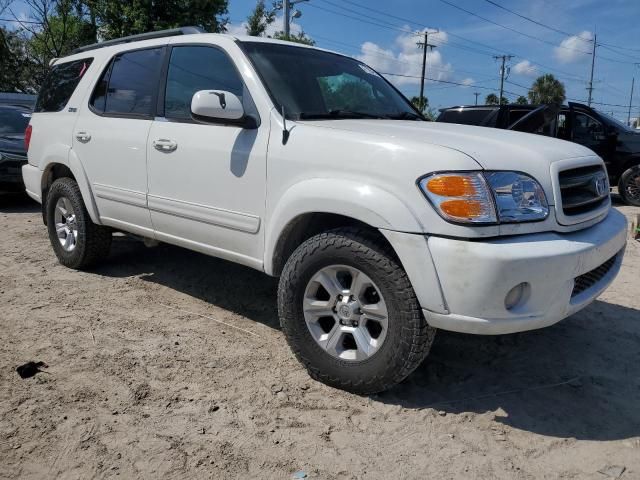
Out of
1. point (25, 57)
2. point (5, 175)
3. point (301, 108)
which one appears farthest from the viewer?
point (25, 57)

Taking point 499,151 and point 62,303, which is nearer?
point 499,151

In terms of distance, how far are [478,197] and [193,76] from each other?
2.16m

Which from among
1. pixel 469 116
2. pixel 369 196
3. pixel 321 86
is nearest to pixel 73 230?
pixel 321 86

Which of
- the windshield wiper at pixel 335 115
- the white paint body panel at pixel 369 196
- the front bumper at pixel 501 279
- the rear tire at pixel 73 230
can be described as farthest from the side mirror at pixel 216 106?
the rear tire at pixel 73 230

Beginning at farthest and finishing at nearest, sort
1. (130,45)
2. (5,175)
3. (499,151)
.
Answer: (5,175) → (130,45) → (499,151)

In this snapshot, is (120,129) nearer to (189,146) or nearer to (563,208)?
(189,146)

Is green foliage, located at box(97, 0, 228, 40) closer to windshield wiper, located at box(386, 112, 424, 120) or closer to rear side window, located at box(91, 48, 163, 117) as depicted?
rear side window, located at box(91, 48, 163, 117)

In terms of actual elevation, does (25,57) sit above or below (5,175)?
above

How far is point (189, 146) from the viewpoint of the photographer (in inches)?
134

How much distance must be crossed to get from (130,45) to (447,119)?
733 cm

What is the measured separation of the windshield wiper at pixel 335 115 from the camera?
311 cm

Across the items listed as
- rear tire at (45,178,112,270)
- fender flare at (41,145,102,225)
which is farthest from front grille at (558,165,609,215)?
rear tire at (45,178,112,270)

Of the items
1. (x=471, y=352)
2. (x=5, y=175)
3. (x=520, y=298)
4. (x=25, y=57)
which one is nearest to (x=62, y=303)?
(x=471, y=352)

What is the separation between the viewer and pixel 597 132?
32.6 feet
